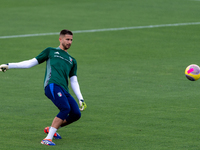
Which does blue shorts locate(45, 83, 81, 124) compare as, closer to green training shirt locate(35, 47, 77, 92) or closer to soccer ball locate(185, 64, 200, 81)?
green training shirt locate(35, 47, 77, 92)

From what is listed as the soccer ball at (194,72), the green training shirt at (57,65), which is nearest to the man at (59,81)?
the green training shirt at (57,65)

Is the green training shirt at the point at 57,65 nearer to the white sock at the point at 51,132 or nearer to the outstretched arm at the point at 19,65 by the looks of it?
the outstretched arm at the point at 19,65

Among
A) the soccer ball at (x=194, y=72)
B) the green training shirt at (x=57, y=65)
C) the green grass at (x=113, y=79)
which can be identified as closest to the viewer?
the green training shirt at (x=57, y=65)

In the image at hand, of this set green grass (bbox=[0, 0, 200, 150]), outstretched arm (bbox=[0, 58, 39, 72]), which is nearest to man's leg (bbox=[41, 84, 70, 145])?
green grass (bbox=[0, 0, 200, 150])

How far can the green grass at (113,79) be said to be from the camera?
9.82 m

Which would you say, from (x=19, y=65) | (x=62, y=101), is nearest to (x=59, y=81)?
(x=62, y=101)

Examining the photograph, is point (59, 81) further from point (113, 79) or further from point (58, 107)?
point (113, 79)

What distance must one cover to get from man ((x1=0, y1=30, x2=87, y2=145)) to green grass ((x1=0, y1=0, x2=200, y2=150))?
456 mm

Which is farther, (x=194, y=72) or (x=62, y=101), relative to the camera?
(x=194, y=72)

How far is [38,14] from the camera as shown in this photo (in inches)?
1121

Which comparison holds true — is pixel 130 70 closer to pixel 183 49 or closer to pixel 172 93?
pixel 172 93

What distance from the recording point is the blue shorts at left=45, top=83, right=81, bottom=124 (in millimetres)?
9078

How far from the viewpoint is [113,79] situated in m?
15.6

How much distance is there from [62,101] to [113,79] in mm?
6633
